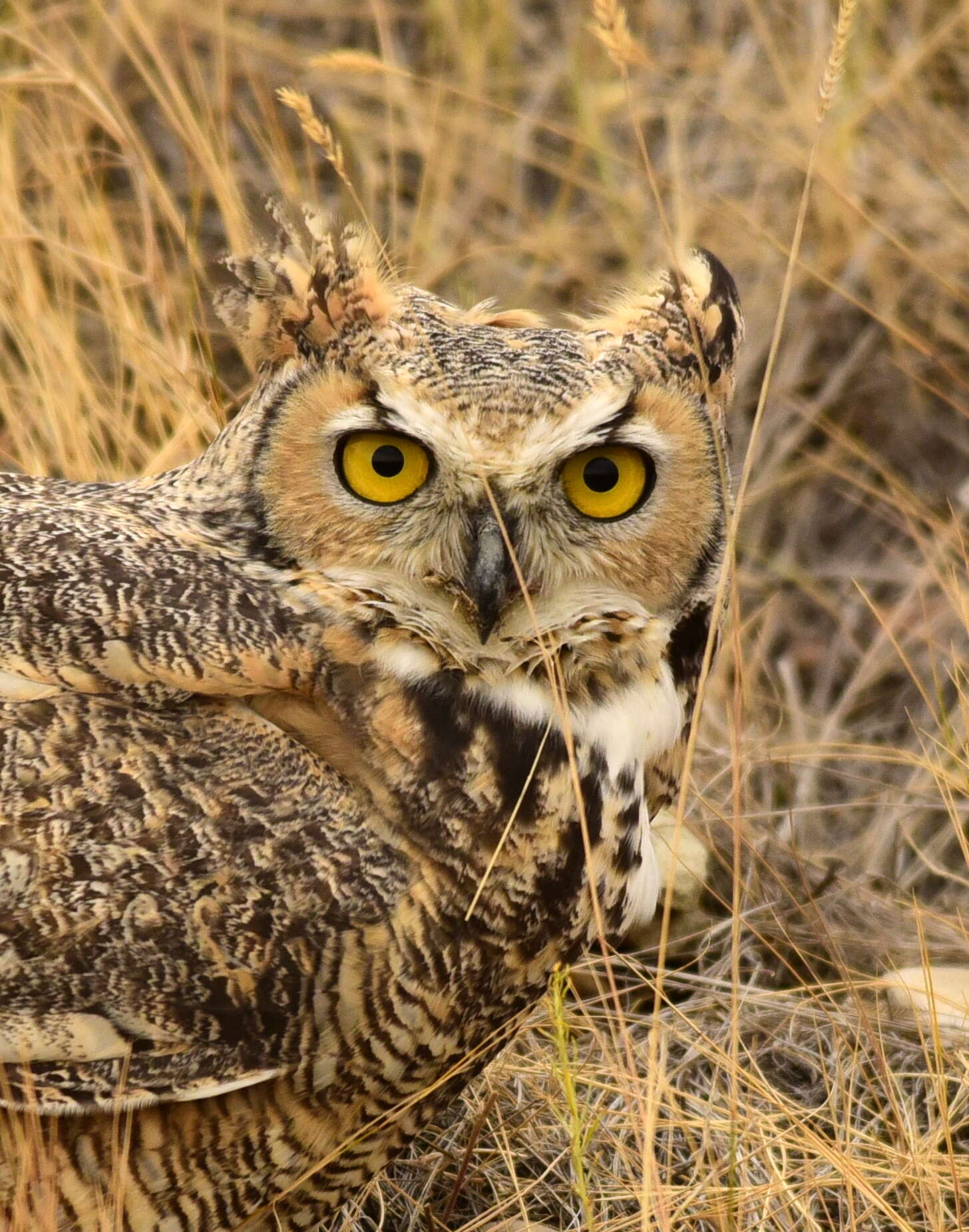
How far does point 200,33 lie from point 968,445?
2270 millimetres

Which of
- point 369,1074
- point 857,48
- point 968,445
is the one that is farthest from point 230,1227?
point 857,48

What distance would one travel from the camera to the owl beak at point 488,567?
1.73 m

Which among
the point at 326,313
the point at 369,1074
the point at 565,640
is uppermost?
the point at 326,313

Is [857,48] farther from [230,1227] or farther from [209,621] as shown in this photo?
[230,1227]

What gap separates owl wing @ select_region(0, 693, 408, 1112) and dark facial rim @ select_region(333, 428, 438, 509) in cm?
27

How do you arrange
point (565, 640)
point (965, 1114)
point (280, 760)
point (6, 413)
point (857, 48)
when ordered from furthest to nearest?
point (857, 48), point (6, 413), point (965, 1114), point (565, 640), point (280, 760)

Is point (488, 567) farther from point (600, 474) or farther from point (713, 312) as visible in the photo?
point (713, 312)

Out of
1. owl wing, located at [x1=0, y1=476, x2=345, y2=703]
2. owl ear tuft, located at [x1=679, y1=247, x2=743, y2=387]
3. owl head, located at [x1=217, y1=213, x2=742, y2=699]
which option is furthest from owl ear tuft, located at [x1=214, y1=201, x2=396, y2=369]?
owl ear tuft, located at [x1=679, y1=247, x2=743, y2=387]

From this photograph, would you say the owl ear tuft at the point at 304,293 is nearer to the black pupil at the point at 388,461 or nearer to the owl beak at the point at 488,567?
the black pupil at the point at 388,461

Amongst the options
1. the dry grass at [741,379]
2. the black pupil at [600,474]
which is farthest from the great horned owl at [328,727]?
the dry grass at [741,379]

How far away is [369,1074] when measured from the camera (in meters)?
1.77

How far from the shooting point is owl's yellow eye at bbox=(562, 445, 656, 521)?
69.9 inches

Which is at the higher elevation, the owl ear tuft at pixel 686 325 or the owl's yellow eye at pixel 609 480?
the owl ear tuft at pixel 686 325

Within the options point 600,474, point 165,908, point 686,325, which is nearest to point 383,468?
point 600,474
